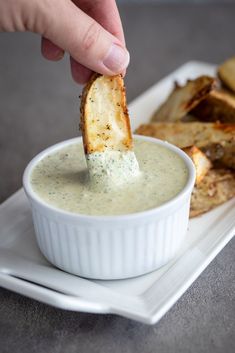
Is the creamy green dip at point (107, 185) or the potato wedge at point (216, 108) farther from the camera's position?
the potato wedge at point (216, 108)

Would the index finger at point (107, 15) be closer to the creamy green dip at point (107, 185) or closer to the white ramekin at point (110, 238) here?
the creamy green dip at point (107, 185)

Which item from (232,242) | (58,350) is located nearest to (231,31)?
(232,242)

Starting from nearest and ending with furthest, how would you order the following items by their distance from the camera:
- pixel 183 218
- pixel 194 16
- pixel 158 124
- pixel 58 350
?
pixel 58 350
pixel 183 218
pixel 158 124
pixel 194 16

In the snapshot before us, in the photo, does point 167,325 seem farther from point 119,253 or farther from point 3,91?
point 3,91

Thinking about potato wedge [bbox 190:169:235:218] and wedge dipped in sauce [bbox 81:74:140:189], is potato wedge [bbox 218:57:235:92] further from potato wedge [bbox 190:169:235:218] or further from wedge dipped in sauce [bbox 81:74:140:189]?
wedge dipped in sauce [bbox 81:74:140:189]

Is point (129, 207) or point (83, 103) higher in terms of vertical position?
point (83, 103)

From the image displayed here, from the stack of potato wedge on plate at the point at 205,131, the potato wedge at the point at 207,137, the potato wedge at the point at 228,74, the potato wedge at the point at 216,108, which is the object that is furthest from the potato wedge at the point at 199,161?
the potato wedge at the point at 228,74

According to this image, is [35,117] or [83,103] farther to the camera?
[35,117]

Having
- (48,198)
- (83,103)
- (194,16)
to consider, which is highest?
(83,103)

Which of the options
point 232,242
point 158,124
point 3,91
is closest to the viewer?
point 232,242
